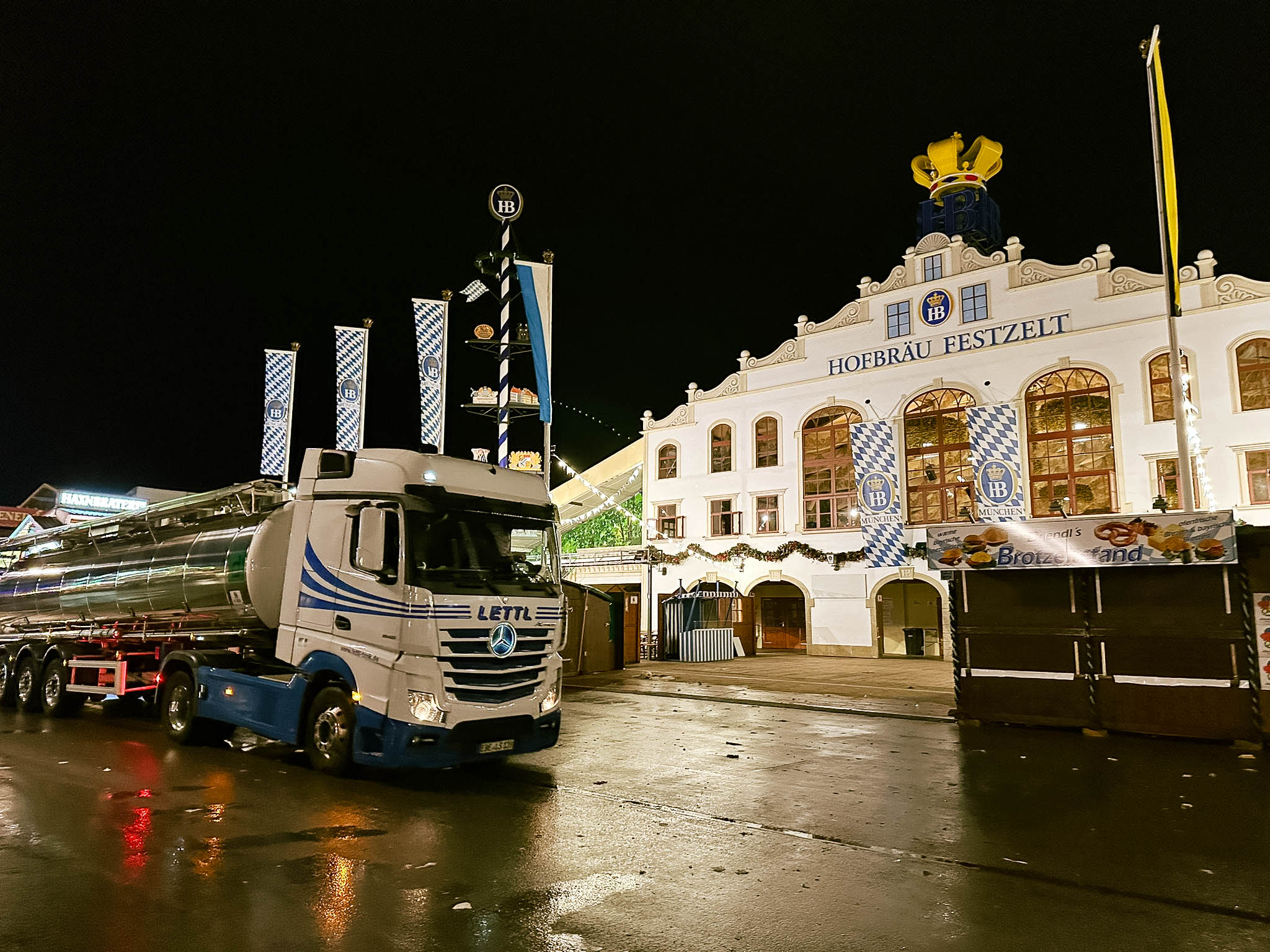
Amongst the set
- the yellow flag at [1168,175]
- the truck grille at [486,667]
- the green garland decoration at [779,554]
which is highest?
the yellow flag at [1168,175]

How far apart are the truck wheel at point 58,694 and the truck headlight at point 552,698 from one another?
967 cm

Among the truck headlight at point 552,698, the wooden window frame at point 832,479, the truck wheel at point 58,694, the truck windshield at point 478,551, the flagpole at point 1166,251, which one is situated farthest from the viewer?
the wooden window frame at point 832,479

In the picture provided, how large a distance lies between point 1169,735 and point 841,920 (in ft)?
30.0

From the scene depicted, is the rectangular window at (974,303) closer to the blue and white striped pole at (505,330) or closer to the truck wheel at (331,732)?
the blue and white striped pole at (505,330)

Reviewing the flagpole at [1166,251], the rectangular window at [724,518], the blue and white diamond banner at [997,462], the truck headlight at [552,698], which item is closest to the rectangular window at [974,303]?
the blue and white diamond banner at [997,462]

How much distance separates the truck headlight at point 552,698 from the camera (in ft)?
30.3

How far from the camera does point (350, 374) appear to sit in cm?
2386

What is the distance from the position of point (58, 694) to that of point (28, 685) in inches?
63.0

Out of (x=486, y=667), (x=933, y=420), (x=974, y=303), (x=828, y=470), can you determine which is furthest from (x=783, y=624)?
(x=486, y=667)

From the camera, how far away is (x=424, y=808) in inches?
311

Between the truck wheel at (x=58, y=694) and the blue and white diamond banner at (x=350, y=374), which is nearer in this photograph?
the truck wheel at (x=58, y=694)

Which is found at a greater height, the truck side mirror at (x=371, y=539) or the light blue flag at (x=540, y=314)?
the light blue flag at (x=540, y=314)

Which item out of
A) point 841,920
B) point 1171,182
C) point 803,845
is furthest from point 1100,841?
point 1171,182

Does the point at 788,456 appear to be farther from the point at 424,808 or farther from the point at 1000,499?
the point at 424,808
